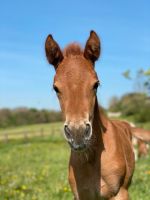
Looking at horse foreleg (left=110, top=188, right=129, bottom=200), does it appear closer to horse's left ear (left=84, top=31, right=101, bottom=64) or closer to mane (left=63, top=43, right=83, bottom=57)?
horse's left ear (left=84, top=31, right=101, bottom=64)

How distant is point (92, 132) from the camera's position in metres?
5.72

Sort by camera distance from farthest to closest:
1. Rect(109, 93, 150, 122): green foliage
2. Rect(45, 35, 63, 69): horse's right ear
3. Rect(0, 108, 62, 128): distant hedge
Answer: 1. Rect(0, 108, 62, 128): distant hedge
2. Rect(109, 93, 150, 122): green foliage
3. Rect(45, 35, 63, 69): horse's right ear

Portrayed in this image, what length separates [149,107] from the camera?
69.6 metres

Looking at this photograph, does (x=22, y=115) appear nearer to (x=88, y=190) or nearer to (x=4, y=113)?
(x=4, y=113)

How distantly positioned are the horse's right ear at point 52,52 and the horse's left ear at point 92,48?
0.35m

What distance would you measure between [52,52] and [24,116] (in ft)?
247

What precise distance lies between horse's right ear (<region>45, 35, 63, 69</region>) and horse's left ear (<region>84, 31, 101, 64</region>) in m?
0.35

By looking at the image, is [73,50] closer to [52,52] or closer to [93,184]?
[52,52]

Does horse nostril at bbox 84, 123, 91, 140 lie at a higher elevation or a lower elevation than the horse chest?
higher

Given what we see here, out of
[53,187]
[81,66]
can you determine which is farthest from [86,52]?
[53,187]

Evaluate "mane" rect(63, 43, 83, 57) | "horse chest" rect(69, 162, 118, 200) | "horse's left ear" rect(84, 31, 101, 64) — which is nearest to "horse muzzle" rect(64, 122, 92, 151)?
"horse chest" rect(69, 162, 118, 200)

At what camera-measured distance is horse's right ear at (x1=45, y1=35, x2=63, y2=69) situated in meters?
5.62

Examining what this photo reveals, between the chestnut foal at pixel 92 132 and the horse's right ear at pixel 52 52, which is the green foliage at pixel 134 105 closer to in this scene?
the chestnut foal at pixel 92 132

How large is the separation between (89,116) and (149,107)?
65.7 metres
